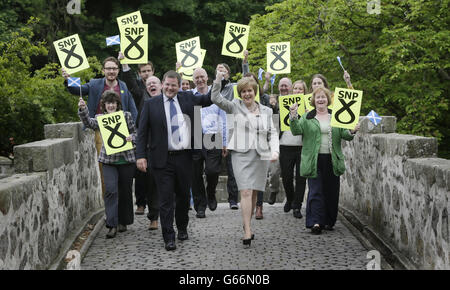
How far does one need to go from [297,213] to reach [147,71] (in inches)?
119

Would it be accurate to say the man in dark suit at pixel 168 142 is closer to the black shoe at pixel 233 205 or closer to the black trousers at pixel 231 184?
the black trousers at pixel 231 184

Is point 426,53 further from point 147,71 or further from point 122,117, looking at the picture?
point 122,117

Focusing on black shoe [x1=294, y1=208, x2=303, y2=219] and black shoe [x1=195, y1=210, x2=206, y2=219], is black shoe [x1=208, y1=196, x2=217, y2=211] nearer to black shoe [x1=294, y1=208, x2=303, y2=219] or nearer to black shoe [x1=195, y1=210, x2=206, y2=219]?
black shoe [x1=195, y1=210, x2=206, y2=219]

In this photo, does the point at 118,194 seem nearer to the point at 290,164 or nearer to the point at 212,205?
the point at 212,205

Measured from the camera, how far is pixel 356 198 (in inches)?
353

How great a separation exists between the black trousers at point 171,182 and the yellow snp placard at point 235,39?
10.3 ft

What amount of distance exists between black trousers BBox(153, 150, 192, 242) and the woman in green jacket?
1.53m

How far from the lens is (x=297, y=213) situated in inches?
352

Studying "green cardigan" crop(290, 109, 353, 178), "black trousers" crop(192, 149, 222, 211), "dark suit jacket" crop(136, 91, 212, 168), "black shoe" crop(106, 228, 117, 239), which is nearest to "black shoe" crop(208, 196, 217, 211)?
"black trousers" crop(192, 149, 222, 211)

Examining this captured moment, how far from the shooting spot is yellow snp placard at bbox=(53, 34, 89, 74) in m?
8.27

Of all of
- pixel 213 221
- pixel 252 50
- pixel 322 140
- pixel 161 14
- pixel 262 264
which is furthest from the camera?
pixel 161 14

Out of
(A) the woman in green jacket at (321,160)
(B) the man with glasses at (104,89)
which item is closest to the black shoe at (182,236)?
(B) the man with glasses at (104,89)

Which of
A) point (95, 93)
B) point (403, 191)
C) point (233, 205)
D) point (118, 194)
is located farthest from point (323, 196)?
point (95, 93)

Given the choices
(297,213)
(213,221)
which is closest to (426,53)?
(297,213)
